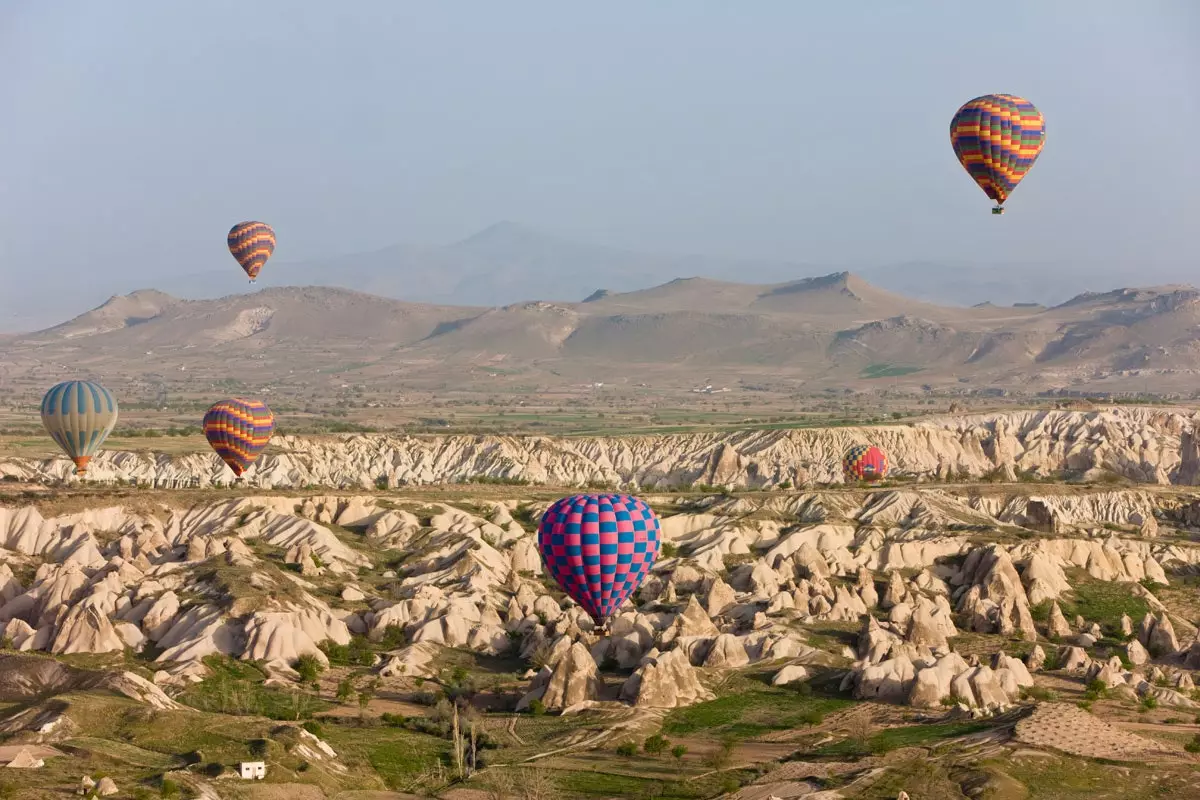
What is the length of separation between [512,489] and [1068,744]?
212 ft

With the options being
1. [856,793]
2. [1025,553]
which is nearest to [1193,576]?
[1025,553]

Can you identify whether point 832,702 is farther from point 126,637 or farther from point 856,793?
point 126,637

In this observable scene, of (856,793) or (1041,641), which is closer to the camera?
(856,793)

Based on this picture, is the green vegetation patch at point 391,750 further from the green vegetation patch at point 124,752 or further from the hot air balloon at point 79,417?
the hot air balloon at point 79,417

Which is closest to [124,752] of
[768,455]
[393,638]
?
[393,638]

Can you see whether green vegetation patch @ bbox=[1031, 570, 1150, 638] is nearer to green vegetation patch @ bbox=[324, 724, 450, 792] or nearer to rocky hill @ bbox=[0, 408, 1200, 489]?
rocky hill @ bbox=[0, 408, 1200, 489]

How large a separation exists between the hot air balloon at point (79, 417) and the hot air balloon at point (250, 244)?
103 feet

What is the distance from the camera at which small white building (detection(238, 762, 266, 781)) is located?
50812mm

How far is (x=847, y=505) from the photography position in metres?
108

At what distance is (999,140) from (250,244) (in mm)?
64445

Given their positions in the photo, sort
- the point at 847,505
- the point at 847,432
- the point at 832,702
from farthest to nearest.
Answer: the point at 847,432
the point at 847,505
the point at 832,702

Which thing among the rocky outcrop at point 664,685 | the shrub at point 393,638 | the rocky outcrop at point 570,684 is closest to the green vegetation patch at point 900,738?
the rocky outcrop at point 664,685

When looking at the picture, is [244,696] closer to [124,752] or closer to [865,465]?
[124,752]

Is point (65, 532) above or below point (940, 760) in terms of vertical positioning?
above
